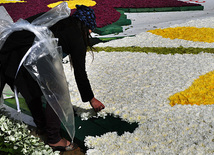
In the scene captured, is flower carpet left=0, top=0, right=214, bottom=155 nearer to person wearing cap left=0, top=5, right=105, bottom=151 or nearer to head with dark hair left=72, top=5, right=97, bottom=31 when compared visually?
person wearing cap left=0, top=5, right=105, bottom=151

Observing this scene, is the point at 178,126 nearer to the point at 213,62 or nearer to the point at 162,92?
the point at 162,92

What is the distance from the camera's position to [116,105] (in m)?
4.09

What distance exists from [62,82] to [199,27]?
6.76 m

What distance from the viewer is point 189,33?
784 centimetres

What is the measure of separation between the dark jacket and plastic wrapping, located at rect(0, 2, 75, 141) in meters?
0.06

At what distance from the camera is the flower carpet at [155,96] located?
10.4 feet

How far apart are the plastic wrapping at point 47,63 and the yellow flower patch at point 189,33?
525 cm

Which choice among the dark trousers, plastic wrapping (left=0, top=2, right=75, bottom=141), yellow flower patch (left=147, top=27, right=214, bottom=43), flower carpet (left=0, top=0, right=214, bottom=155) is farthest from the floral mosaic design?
plastic wrapping (left=0, top=2, right=75, bottom=141)

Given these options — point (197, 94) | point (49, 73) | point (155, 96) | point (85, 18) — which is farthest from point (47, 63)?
point (197, 94)

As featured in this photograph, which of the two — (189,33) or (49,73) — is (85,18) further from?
(189,33)

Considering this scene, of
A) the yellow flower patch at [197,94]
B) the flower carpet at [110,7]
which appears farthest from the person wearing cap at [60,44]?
the flower carpet at [110,7]

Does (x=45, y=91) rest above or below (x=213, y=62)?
above

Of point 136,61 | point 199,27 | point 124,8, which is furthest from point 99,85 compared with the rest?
point 124,8

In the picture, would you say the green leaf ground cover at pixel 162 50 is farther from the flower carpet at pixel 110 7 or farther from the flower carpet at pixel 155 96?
the flower carpet at pixel 110 7
